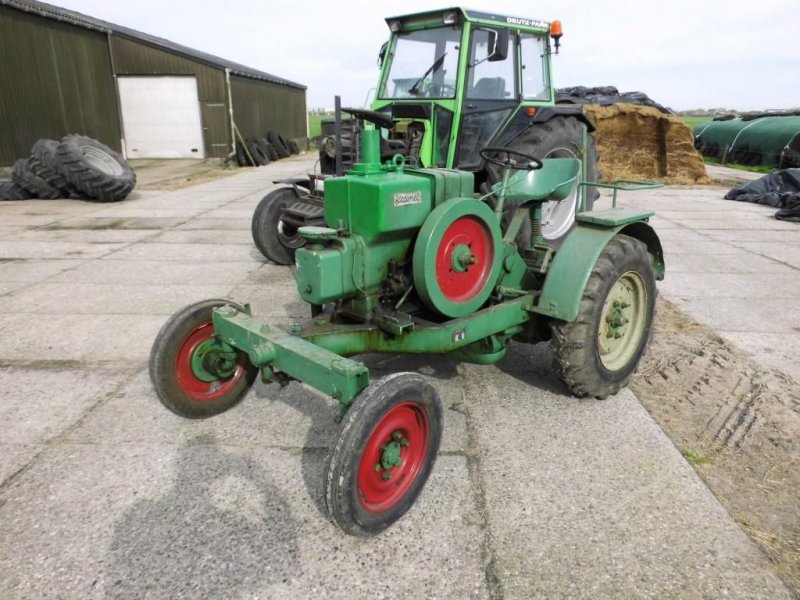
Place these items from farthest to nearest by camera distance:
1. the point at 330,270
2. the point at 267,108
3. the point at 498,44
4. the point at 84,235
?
1. the point at 267,108
2. the point at 84,235
3. the point at 498,44
4. the point at 330,270

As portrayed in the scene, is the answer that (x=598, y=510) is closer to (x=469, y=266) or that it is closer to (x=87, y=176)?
(x=469, y=266)

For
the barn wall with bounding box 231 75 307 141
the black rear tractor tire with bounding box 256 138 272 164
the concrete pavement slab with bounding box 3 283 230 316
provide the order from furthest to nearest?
1. the black rear tractor tire with bounding box 256 138 272 164
2. the barn wall with bounding box 231 75 307 141
3. the concrete pavement slab with bounding box 3 283 230 316

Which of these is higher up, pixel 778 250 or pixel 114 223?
pixel 114 223

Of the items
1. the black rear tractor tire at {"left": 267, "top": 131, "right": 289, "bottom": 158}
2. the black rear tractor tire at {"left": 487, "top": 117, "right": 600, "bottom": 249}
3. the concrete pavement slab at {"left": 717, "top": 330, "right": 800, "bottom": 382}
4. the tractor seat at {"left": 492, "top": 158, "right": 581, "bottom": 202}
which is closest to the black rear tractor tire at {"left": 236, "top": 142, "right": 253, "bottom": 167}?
the black rear tractor tire at {"left": 267, "top": 131, "right": 289, "bottom": 158}

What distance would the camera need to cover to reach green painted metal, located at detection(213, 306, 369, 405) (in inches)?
84.4

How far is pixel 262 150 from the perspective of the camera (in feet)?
70.4

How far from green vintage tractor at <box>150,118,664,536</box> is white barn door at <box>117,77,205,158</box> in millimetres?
18542

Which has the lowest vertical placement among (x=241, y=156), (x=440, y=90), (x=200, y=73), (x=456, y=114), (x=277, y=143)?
(x=241, y=156)

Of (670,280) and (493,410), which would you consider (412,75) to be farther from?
(493,410)

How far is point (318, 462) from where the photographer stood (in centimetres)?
268

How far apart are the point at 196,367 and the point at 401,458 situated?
1.27 m

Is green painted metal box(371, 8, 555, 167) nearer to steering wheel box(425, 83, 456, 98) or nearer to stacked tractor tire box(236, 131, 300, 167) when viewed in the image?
steering wheel box(425, 83, 456, 98)

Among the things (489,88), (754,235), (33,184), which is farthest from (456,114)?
(33,184)

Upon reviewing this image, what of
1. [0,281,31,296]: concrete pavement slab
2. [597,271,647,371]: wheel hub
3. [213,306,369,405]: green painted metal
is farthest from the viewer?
[0,281,31,296]: concrete pavement slab
